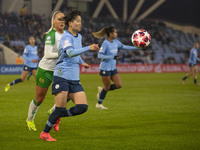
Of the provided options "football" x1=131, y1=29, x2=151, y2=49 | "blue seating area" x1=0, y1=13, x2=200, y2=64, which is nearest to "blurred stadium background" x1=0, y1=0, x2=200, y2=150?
"blue seating area" x1=0, y1=13, x2=200, y2=64

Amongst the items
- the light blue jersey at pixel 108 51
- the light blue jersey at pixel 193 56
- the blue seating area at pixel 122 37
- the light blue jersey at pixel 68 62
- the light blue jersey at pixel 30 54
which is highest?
the light blue jersey at pixel 68 62

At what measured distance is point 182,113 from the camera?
11844 millimetres

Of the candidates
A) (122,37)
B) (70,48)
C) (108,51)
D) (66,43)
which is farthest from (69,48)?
(122,37)

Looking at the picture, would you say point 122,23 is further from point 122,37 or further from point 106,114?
point 106,114

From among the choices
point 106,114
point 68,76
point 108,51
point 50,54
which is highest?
point 50,54

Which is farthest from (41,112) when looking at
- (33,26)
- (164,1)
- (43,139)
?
(164,1)

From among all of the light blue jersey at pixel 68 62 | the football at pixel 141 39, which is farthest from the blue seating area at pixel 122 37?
the light blue jersey at pixel 68 62

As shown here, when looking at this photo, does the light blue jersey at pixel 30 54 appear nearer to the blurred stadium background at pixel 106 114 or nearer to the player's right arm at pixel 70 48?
the blurred stadium background at pixel 106 114

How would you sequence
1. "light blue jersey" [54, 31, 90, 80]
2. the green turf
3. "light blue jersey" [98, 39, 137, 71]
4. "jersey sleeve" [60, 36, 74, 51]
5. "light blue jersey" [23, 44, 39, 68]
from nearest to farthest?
1. "jersey sleeve" [60, 36, 74, 51]
2. "light blue jersey" [54, 31, 90, 80]
3. the green turf
4. "light blue jersey" [98, 39, 137, 71]
5. "light blue jersey" [23, 44, 39, 68]

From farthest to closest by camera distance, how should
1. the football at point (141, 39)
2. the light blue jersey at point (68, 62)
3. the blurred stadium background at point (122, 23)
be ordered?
the blurred stadium background at point (122, 23) → the football at point (141, 39) → the light blue jersey at point (68, 62)

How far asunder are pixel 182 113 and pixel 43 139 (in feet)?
18.5

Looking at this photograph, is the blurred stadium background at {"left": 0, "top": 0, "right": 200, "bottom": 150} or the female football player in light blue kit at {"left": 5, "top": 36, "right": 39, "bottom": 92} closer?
the blurred stadium background at {"left": 0, "top": 0, "right": 200, "bottom": 150}

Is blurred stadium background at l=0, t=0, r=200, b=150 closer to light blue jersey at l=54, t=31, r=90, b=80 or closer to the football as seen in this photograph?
the football

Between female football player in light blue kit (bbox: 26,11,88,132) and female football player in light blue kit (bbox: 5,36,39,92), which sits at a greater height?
female football player in light blue kit (bbox: 26,11,88,132)
